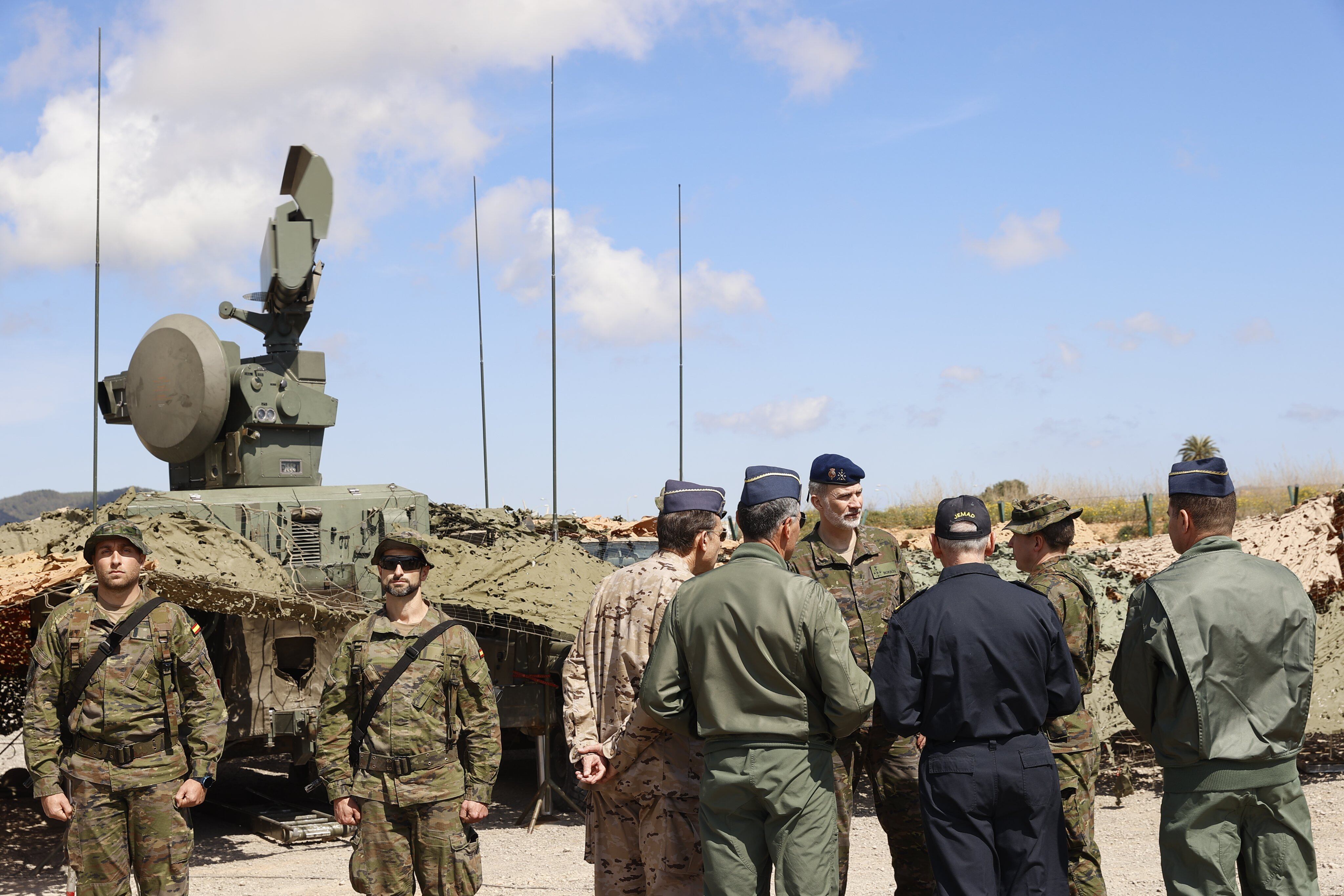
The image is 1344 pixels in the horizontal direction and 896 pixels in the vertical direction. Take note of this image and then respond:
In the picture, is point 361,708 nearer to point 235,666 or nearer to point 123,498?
point 235,666

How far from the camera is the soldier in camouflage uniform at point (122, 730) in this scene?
4672 millimetres

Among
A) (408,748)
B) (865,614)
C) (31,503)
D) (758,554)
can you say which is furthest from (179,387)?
(31,503)

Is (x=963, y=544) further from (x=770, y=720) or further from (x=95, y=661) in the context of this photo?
(x=95, y=661)

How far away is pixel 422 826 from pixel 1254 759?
269 cm

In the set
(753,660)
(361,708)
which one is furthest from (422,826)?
(753,660)

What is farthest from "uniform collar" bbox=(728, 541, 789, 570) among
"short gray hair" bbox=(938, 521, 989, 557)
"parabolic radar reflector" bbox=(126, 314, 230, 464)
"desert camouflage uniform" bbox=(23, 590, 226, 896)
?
"parabolic radar reflector" bbox=(126, 314, 230, 464)

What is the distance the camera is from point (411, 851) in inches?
175

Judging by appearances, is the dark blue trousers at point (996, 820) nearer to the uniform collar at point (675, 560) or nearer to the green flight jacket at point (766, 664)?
the green flight jacket at point (766, 664)

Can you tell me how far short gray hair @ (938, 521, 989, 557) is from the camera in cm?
396

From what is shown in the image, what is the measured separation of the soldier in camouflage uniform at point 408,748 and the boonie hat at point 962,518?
1692mm

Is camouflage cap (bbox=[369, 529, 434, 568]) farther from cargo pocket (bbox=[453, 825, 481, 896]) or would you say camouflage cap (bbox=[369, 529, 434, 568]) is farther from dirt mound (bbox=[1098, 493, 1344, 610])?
dirt mound (bbox=[1098, 493, 1344, 610])

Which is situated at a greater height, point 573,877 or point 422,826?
point 422,826

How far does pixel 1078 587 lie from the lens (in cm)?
498

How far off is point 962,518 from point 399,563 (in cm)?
196
